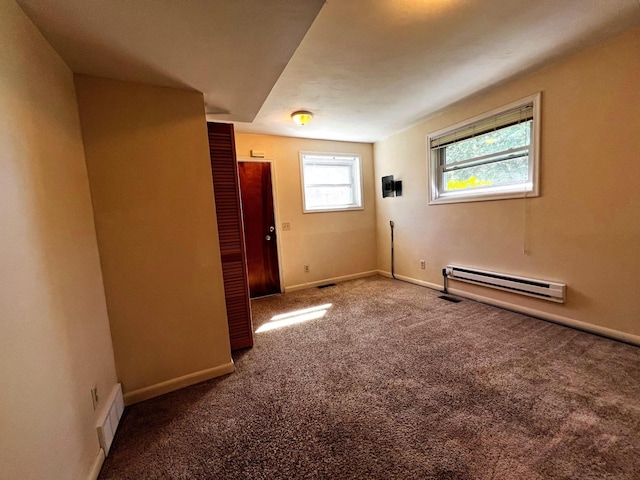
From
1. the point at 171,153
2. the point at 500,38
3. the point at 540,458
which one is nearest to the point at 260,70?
the point at 171,153

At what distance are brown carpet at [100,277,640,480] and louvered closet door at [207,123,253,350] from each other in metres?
0.27

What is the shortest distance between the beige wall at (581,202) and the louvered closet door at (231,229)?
107 inches

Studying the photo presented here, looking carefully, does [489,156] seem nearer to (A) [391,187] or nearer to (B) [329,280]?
(A) [391,187]

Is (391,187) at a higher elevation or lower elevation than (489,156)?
lower

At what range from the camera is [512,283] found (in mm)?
2723

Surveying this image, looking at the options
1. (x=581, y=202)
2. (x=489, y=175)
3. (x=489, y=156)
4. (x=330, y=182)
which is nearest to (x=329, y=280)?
(x=330, y=182)

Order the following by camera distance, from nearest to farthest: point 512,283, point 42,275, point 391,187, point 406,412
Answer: point 42,275 < point 406,412 < point 512,283 < point 391,187

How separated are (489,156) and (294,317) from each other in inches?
116

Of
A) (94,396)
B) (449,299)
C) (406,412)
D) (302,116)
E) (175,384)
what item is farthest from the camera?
(449,299)

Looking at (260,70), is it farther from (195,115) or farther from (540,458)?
(540,458)

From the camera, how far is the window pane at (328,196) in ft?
14.0

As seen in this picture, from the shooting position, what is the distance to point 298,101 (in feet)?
9.05

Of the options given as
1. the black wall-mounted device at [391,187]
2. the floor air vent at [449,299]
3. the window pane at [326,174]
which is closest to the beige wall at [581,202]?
the floor air vent at [449,299]

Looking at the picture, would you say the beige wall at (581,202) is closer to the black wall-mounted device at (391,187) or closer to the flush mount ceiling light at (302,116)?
the black wall-mounted device at (391,187)
